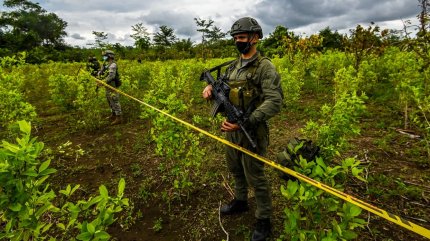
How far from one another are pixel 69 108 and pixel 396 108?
938 centimetres

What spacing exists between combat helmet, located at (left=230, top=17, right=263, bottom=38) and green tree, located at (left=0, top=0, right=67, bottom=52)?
39072 millimetres

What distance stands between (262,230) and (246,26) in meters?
2.20

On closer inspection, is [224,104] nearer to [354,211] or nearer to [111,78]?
[354,211]

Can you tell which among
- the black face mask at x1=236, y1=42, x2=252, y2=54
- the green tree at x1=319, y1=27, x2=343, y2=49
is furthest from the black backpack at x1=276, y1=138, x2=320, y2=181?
the green tree at x1=319, y1=27, x2=343, y2=49

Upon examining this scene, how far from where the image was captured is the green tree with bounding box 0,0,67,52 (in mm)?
34722

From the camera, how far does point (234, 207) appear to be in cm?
362

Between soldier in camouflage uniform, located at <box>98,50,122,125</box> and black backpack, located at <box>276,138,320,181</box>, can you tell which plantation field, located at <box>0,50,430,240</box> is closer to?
black backpack, located at <box>276,138,320,181</box>

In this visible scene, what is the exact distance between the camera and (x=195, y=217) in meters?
3.69

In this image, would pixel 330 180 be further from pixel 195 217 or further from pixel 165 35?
pixel 165 35

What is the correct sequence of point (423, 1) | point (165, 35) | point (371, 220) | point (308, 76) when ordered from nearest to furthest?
point (371, 220) → point (423, 1) → point (308, 76) → point (165, 35)

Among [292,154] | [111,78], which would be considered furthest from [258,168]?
[111,78]

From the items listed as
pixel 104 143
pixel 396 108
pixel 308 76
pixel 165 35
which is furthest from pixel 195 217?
pixel 165 35

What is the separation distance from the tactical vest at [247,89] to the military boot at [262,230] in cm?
126

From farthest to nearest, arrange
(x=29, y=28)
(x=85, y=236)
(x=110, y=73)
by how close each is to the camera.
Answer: (x=29, y=28)
(x=110, y=73)
(x=85, y=236)
